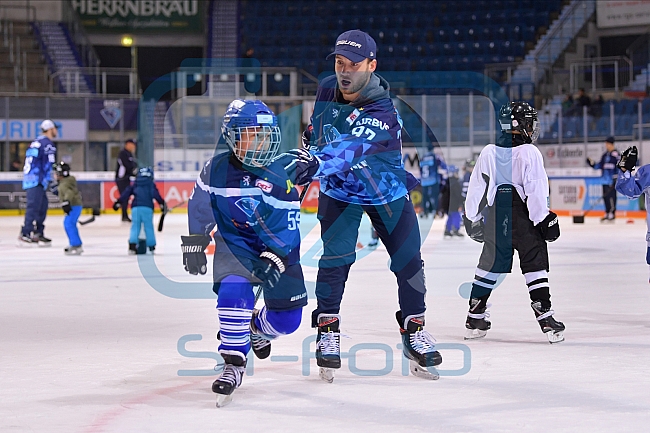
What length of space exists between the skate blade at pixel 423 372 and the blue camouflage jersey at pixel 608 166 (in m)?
15.2

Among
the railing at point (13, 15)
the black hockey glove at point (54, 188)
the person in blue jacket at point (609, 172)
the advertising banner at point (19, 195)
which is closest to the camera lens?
the black hockey glove at point (54, 188)

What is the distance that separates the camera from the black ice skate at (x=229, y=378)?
11.8 feet

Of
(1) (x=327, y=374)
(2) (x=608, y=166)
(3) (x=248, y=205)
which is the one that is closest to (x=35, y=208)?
(1) (x=327, y=374)

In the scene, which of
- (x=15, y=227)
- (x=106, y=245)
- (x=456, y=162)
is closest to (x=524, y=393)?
(x=106, y=245)

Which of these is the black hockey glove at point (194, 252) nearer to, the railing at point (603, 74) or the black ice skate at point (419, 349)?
the black ice skate at point (419, 349)

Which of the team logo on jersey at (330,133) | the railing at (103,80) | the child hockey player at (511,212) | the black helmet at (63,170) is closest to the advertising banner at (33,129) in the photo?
the railing at (103,80)

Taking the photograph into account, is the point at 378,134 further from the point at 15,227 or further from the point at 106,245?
the point at 15,227

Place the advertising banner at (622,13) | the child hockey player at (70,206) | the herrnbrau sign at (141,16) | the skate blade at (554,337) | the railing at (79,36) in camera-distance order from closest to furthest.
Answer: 1. the skate blade at (554,337)
2. the child hockey player at (70,206)
3. the railing at (79,36)
4. the advertising banner at (622,13)
5. the herrnbrau sign at (141,16)

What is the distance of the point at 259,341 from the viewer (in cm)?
420

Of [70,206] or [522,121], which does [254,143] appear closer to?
[522,121]

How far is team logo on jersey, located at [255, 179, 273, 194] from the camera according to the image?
3.81 meters

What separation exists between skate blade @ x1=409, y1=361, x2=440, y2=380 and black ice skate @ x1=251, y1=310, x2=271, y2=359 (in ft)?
2.08

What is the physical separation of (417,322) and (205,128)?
17.8 metres

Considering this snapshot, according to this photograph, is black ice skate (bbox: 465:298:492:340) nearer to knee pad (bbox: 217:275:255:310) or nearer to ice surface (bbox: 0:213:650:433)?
ice surface (bbox: 0:213:650:433)
